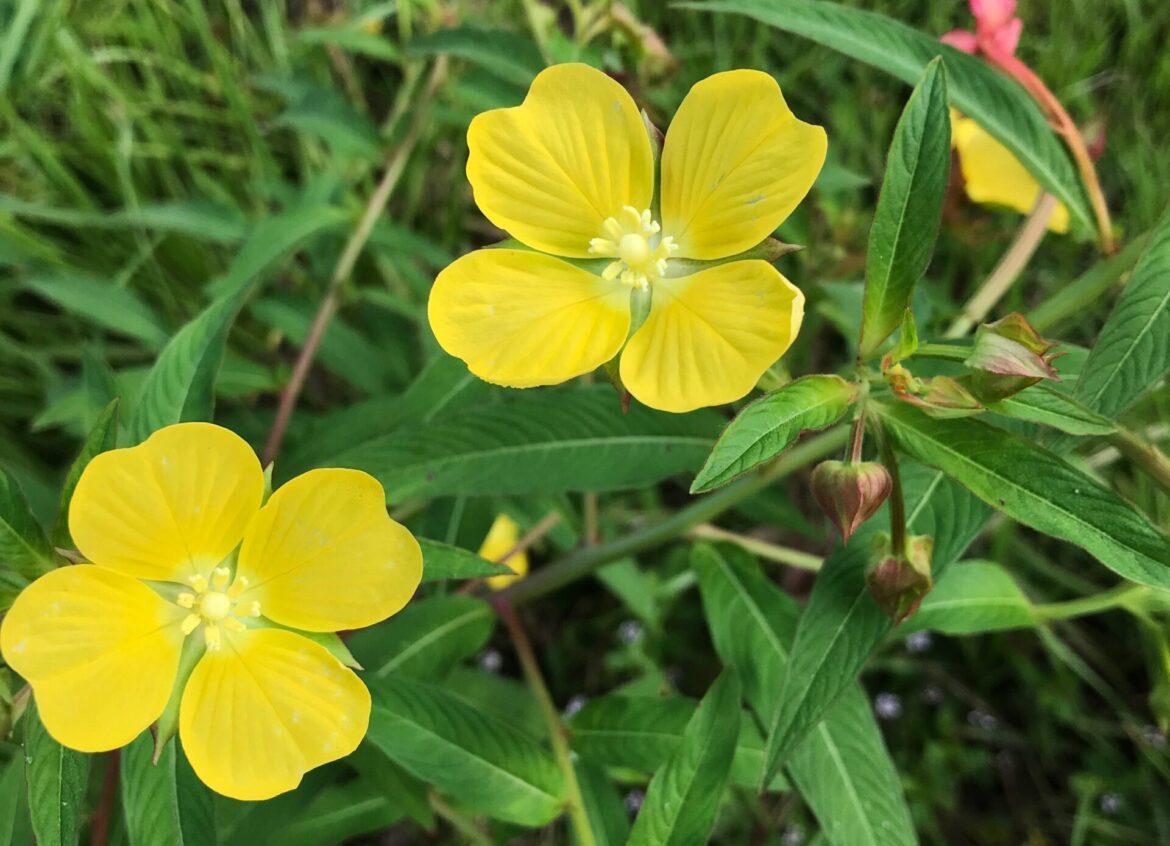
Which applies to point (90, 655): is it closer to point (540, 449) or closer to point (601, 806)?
point (540, 449)

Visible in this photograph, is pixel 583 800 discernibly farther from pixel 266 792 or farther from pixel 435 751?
pixel 266 792

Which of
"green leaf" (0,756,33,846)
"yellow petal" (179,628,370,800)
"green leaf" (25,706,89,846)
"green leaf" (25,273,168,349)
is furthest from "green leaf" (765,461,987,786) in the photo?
"green leaf" (25,273,168,349)

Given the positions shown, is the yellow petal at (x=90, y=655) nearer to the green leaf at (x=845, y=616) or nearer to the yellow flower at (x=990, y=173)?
the green leaf at (x=845, y=616)

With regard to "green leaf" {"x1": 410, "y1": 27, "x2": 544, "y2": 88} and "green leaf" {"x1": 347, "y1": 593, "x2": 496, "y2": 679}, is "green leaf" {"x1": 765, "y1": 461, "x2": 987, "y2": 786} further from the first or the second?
"green leaf" {"x1": 410, "y1": 27, "x2": 544, "y2": 88}

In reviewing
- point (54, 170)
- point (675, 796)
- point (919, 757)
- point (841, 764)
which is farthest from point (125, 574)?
point (919, 757)

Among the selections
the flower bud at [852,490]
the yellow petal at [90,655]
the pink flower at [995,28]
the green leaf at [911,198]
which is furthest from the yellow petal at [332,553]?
the pink flower at [995,28]

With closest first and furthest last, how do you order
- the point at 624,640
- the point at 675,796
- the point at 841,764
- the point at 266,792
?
the point at 266,792 → the point at 675,796 → the point at 841,764 → the point at 624,640
